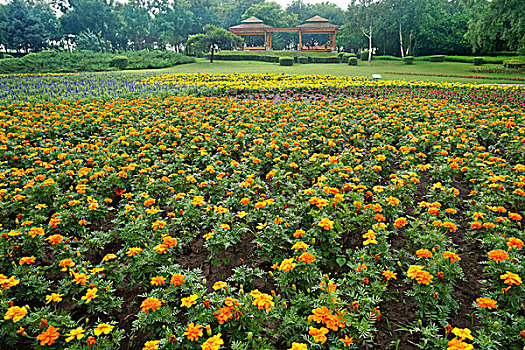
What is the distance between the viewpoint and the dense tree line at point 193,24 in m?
36.0

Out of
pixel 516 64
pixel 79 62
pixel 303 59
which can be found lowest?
pixel 516 64

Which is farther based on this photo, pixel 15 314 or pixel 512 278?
pixel 512 278

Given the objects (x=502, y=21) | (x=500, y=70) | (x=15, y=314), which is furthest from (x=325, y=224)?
(x=502, y=21)

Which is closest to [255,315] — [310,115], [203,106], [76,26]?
[310,115]

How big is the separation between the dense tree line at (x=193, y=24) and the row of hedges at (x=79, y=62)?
32.9 ft

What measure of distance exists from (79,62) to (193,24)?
23716mm

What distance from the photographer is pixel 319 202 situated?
10.7 ft

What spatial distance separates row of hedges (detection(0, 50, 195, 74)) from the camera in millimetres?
26594

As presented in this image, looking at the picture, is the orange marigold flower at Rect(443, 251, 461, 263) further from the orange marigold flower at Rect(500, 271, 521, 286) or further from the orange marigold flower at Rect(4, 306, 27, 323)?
the orange marigold flower at Rect(4, 306, 27, 323)

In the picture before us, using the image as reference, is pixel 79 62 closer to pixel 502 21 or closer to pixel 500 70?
pixel 502 21

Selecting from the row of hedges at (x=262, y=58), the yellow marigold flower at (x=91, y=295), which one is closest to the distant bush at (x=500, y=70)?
the row of hedges at (x=262, y=58)

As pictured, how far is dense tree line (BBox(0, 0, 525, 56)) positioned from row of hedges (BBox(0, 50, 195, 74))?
10036 millimetres

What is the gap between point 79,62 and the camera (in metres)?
29.6

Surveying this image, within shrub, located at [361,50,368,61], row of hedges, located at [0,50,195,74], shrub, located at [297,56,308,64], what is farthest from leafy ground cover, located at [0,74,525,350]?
shrub, located at [361,50,368,61]
